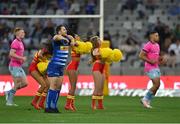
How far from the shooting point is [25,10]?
3753 cm

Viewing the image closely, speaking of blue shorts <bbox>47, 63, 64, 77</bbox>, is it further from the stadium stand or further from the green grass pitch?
the stadium stand

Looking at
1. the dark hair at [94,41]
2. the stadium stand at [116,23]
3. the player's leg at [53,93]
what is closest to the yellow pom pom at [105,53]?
the dark hair at [94,41]

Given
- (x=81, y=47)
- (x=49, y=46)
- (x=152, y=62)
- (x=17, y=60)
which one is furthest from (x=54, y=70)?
(x=152, y=62)

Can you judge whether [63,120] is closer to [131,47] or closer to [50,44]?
[50,44]

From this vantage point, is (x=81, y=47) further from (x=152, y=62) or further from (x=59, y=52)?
(x=152, y=62)

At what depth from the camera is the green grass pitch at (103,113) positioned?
19.3 m

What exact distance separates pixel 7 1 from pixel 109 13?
5.07m

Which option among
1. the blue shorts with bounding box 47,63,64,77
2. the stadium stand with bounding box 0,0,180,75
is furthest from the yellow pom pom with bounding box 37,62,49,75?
the stadium stand with bounding box 0,0,180,75

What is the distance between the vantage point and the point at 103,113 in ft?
71.4

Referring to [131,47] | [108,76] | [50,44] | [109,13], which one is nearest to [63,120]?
[50,44]

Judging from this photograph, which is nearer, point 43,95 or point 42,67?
point 43,95

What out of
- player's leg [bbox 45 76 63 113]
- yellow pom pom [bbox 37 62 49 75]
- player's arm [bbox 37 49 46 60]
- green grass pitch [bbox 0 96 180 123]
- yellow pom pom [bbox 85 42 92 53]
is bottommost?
green grass pitch [bbox 0 96 180 123]

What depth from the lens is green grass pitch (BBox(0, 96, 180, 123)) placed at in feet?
63.5

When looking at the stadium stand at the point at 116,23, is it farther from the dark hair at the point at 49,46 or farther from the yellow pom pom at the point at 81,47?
the yellow pom pom at the point at 81,47
